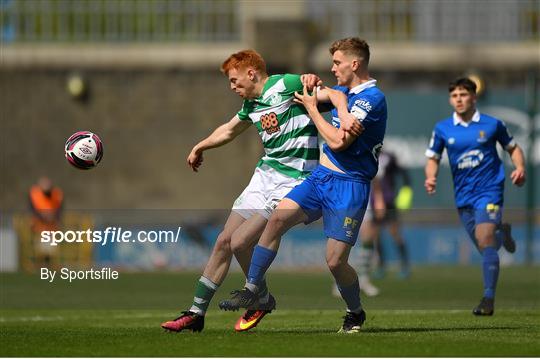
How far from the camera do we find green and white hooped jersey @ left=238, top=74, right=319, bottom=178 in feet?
35.6

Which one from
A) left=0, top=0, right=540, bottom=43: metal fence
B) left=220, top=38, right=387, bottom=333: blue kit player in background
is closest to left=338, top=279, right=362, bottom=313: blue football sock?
left=220, top=38, right=387, bottom=333: blue kit player in background

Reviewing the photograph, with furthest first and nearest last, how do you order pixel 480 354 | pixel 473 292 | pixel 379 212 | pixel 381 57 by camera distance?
pixel 381 57 < pixel 379 212 < pixel 473 292 < pixel 480 354

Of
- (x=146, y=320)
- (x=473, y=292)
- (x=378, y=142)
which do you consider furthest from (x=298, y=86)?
(x=473, y=292)

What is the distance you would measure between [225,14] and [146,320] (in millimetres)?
18129

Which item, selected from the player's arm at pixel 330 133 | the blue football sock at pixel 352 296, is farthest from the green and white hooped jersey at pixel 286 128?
the blue football sock at pixel 352 296

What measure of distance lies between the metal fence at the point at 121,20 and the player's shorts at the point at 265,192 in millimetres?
20260

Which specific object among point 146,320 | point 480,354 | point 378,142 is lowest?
point 146,320

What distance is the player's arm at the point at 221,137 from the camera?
11.2 m

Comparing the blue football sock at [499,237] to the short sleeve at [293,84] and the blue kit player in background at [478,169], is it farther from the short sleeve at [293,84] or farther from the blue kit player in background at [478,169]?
the short sleeve at [293,84]

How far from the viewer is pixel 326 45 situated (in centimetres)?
3097

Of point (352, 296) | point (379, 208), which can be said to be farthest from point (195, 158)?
point (379, 208)

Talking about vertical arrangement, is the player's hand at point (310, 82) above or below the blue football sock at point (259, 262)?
above

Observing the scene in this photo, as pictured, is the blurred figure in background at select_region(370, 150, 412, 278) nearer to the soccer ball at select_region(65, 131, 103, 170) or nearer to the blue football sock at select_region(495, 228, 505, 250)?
the blue football sock at select_region(495, 228, 505, 250)

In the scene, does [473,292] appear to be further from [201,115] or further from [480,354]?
[201,115]
